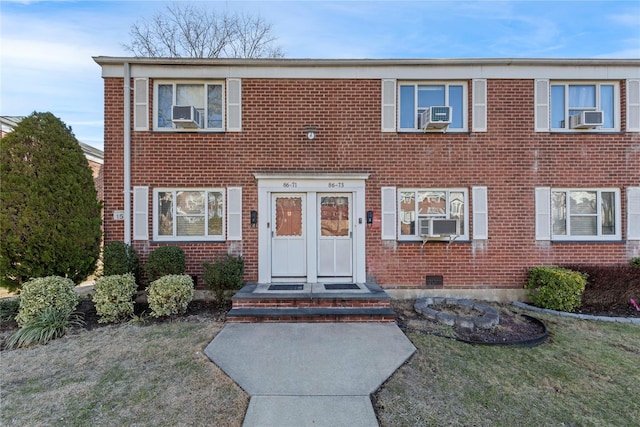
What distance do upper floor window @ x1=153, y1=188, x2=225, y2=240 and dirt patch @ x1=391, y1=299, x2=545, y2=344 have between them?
4.29 m

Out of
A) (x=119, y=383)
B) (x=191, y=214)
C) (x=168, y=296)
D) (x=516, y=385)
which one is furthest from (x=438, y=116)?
(x=119, y=383)

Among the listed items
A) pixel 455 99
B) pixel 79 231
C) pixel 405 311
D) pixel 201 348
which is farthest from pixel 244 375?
pixel 455 99

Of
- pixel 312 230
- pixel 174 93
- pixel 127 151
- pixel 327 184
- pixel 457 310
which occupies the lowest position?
pixel 457 310

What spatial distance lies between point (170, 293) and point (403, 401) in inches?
169

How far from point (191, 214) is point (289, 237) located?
Result: 2276mm

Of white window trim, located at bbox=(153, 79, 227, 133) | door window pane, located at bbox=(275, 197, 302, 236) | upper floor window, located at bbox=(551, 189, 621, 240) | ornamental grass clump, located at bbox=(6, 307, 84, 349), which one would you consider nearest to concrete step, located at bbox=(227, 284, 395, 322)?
door window pane, located at bbox=(275, 197, 302, 236)

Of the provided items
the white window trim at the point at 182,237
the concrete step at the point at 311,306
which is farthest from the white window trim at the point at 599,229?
the white window trim at the point at 182,237

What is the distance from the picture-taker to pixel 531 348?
180 inches

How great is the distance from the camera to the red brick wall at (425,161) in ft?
22.3

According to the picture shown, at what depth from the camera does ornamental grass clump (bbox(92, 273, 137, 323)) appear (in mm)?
5434

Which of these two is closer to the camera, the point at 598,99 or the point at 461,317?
the point at 461,317

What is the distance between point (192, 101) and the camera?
22.8 ft

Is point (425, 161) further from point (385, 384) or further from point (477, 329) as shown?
point (385, 384)

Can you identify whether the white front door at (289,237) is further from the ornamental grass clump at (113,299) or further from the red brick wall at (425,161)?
the ornamental grass clump at (113,299)
